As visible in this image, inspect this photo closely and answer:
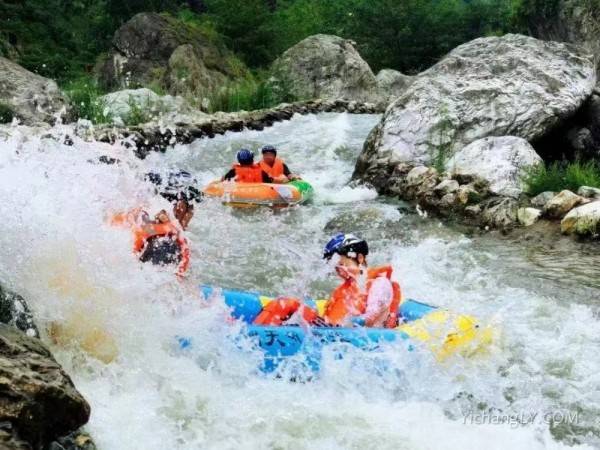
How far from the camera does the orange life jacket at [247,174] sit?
32.0 ft

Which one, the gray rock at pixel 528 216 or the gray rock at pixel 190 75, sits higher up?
the gray rock at pixel 190 75

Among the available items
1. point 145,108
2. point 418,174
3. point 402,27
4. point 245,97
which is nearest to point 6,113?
point 145,108

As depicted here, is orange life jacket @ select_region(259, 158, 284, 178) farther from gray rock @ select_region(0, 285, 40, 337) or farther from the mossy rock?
gray rock @ select_region(0, 285, 40, 337)

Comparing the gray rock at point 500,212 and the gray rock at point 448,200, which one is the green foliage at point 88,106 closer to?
the gray rock at point 448,200

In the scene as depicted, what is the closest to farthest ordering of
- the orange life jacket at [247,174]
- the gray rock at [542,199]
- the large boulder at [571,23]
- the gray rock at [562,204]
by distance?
the gray rock at [562,204] < the gray rock at [542,199] < the orange life jacket at [247,174] < the large boulder at [571,23]

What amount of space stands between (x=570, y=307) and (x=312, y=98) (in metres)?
13.7

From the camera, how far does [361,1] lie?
29.0 m

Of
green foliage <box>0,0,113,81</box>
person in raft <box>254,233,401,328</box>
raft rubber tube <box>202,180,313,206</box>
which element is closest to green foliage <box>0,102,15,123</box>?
raft rubber tube <box>202,180,313,206</box>

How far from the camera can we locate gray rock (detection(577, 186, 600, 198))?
Answer: 752 centimetres

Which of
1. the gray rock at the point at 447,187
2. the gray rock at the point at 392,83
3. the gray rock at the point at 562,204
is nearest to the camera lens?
the gray rock at the point at 562,204

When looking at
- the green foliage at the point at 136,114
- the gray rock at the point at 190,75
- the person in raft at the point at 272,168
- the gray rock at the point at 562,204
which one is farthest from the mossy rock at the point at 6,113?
the gray rock at the point at 562,204

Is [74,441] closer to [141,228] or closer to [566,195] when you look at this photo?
[141,228]

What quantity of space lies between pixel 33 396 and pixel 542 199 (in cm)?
644

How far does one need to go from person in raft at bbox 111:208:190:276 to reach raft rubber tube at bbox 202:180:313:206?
13.8ft
